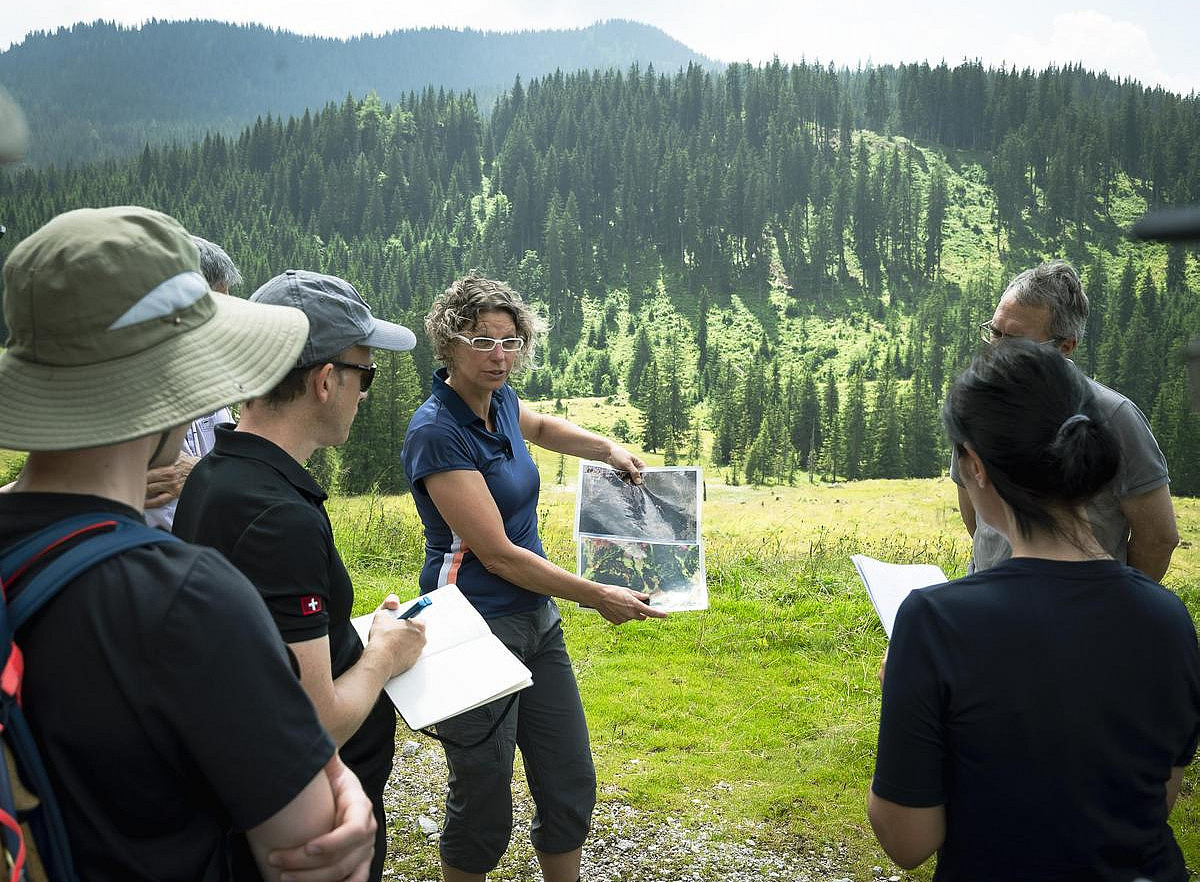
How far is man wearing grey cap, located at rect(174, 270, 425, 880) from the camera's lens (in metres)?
1.84

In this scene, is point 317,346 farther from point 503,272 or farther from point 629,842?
point 503,272

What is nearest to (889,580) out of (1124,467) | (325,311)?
(1124,467)

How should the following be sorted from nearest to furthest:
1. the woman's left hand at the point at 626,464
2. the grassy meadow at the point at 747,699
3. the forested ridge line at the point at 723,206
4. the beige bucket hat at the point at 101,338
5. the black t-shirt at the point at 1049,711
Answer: the beige bucket hat at the point at 101,338, the black t-shirt at the point at 1049,711, the woman's left hand at the point at 626,464, the grassy meadow at the point at 747,699, the forested ridge line at the point at 723,206

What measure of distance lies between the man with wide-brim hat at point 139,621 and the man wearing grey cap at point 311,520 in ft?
0.89

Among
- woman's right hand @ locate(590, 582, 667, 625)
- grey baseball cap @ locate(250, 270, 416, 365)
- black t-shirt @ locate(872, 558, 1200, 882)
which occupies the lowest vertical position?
woman's right hand @ locate(590, 582, 667, 625)

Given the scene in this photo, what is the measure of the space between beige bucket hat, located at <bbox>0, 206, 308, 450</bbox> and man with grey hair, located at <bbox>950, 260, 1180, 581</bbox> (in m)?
2.36

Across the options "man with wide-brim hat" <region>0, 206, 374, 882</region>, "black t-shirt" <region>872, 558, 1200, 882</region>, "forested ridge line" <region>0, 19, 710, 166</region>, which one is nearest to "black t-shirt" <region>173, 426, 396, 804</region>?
"man with wide-brim hat" <region>0, 206, 374, 882</region>

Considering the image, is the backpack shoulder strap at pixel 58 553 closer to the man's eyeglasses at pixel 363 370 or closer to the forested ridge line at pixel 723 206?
the man's eyeglasses at pixel 363 370

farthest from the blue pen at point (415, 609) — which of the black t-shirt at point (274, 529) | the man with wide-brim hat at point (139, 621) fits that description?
the man with wide-brim hat at point (139, 621)

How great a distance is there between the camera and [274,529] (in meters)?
1.85

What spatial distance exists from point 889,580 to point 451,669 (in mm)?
1413

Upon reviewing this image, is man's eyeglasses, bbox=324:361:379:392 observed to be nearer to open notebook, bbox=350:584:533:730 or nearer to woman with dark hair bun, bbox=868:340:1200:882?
open notebook, bbox=350:584:533:730

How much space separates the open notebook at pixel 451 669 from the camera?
2.28 m

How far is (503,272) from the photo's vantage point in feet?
354
